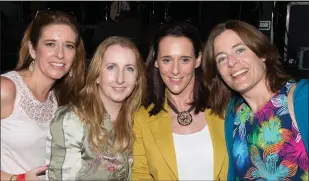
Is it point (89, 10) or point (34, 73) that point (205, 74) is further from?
point (89, 10)

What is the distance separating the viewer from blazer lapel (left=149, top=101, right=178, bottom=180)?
7.23ft

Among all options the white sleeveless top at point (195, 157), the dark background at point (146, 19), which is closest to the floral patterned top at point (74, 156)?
the white sleeveless top at point (195, 157)

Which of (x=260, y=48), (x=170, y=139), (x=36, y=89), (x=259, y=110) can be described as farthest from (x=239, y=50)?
(x=36, y=89)

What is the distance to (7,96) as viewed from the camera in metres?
2.08

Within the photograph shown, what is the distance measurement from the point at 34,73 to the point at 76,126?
1.61 feet

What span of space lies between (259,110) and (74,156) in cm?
108

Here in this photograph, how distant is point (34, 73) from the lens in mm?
2330

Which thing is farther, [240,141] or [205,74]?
[205,74]

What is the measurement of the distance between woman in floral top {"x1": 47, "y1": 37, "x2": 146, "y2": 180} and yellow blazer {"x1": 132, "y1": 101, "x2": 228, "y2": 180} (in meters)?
0.07

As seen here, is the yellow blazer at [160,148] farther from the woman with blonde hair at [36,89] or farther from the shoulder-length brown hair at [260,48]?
the woman with blonde hair at [36,89]

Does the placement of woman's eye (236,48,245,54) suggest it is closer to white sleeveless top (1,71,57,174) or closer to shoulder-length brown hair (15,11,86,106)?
shoulder-length brown hair (15,11,86,106)

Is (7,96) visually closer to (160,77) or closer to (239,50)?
(160,77)

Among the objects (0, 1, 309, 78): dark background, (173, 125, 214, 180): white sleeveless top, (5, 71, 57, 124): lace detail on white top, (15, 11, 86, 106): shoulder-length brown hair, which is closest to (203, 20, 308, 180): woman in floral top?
(173, 125, 214, 180): white sleeveless top

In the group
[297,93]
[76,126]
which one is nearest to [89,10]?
[76,126]
